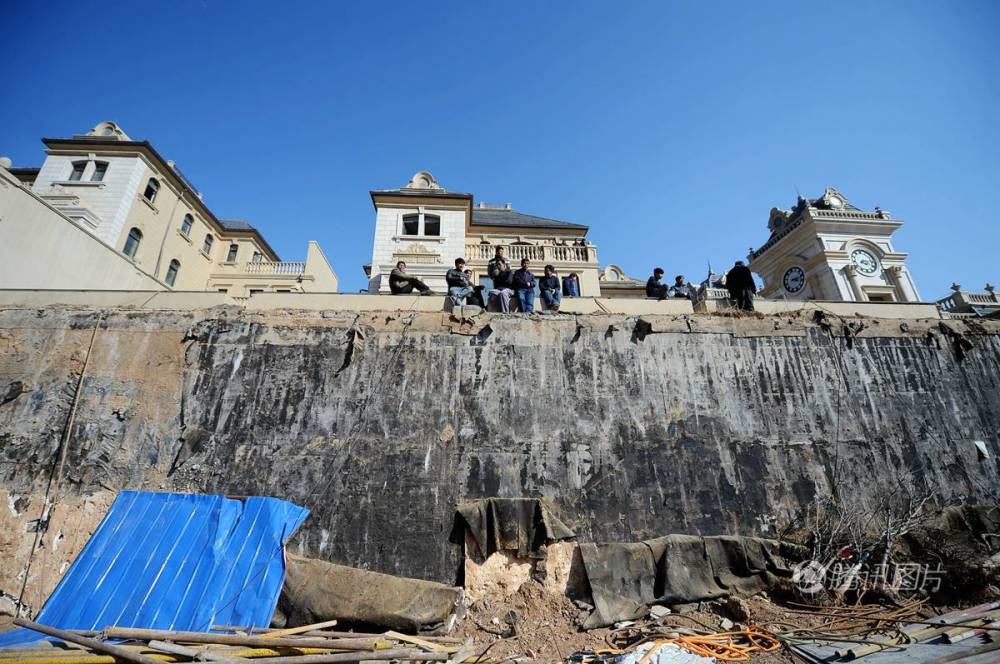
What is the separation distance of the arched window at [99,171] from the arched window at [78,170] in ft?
1.74

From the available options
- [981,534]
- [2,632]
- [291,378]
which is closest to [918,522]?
[981,534]

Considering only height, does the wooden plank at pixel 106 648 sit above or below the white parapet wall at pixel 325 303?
below

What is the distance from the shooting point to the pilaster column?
21.5m

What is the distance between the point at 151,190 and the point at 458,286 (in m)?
24.2

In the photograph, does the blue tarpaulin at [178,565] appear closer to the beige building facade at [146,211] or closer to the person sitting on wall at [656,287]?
the person sitting on wall at [656,287]

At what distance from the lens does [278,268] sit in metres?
24.7

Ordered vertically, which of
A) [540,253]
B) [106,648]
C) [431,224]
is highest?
[431,224]

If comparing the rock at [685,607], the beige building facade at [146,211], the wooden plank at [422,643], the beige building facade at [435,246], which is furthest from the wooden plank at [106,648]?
the beige building facade at [146,211]

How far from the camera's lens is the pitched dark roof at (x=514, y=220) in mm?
24781

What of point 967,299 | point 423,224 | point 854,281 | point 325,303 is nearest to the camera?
point 325,303

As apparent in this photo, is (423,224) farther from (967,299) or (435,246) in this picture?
(967,299)

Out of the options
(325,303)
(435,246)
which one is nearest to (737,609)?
(325,303)

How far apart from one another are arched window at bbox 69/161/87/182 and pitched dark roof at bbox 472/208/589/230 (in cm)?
2073

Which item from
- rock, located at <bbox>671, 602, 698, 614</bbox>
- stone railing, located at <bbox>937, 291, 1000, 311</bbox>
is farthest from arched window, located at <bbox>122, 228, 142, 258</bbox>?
A: stone railing, located at <bbox>937, 291, 1000, 311</bbox>
